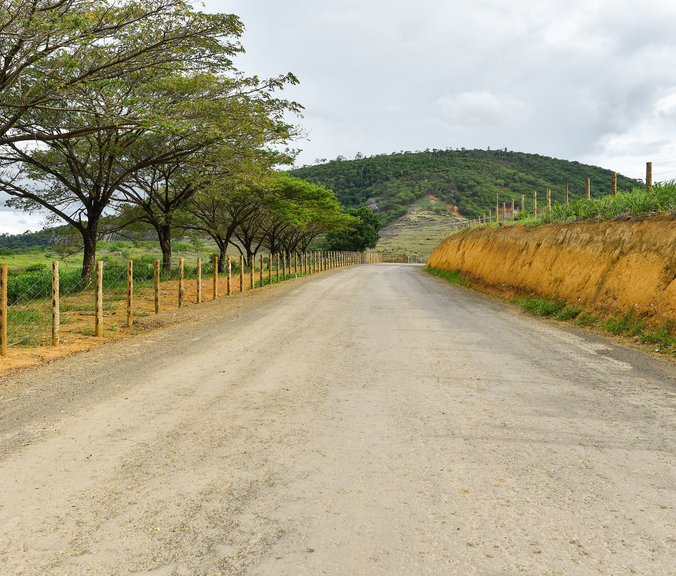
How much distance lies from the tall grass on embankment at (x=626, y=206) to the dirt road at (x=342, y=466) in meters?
5.79

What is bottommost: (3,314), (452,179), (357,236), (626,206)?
(3,314)

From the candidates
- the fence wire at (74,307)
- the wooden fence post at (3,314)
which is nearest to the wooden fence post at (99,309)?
the fence wire at (74,307)

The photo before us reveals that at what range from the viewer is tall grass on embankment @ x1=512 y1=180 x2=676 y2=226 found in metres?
10.7

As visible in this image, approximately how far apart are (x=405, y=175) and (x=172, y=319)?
362 ft

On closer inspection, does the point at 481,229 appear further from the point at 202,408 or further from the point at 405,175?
the point at 405,175

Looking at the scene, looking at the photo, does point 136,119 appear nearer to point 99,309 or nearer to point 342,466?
point 99,309

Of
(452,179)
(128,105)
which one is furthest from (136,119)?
(452,179)

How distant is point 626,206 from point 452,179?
101 m

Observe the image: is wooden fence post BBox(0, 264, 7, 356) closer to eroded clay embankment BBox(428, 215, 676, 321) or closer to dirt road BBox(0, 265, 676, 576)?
dirt road BBox(0, 265, 676, 576)

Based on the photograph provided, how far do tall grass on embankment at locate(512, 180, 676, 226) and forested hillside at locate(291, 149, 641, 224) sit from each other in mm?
76814

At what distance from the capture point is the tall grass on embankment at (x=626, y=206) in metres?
10.7

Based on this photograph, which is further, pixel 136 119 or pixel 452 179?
pixel 452 179

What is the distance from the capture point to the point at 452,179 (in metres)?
108

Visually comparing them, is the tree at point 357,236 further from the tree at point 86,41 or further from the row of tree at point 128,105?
the tree at point 86,41
